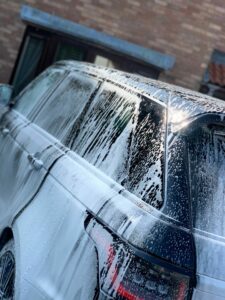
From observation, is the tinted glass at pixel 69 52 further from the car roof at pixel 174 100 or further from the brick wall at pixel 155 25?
the car roof at pixel 174 100

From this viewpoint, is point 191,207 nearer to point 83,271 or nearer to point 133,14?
point 83,271

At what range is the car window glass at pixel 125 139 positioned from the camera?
257 centimetres

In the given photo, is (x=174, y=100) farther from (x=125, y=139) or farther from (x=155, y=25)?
(x=155, y=25)

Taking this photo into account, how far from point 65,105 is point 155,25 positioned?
6.10 metres

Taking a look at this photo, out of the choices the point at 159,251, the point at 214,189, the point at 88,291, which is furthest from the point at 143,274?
the point at 214,189

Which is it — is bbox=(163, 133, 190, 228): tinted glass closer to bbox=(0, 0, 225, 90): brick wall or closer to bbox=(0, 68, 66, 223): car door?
bbox=(0, 68, 66, 223): car door

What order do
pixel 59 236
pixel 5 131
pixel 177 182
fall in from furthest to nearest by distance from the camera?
pixel 5 131
pixel 59 236
pixel 177 182

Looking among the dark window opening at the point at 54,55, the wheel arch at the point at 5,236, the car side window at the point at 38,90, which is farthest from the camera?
the dark window opening at the point at 54,55

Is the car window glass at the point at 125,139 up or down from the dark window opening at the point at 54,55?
up

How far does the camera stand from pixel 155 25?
9.73 meters

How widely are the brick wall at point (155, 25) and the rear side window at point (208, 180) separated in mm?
7199

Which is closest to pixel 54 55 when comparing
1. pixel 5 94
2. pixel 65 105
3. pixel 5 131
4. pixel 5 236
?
pixel 5 94

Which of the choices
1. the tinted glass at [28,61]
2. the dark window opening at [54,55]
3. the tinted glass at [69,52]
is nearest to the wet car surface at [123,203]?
the dark window opening at [54,55]

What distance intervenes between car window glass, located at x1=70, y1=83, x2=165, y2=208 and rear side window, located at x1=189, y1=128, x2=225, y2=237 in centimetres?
15
